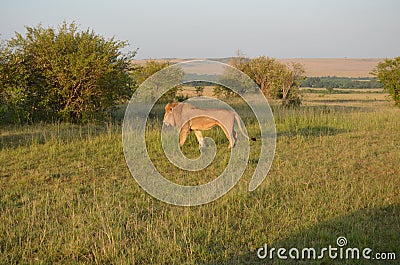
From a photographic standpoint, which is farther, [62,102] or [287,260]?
[62,102]

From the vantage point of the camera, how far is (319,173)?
25.0ft

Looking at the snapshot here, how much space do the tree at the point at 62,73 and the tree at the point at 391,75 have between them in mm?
14031

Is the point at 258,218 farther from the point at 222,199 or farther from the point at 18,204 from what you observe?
the point at 18,204

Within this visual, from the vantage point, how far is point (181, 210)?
18.1ft

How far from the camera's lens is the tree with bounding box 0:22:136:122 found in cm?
1341

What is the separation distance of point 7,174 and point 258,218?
4.95 meters

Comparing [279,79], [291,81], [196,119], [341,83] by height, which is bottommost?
[196,119]

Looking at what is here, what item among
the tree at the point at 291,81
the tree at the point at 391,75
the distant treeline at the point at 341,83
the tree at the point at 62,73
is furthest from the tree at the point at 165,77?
the distant treeline at the point at 341,83

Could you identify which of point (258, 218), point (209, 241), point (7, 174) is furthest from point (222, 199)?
point (7, 174)

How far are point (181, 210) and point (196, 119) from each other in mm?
4393

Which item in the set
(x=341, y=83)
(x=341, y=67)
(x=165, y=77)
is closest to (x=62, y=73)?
(x=165, y=77)

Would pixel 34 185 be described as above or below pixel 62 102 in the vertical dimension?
below

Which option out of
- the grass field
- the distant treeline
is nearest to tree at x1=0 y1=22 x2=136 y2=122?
the grass field

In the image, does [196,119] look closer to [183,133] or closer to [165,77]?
[183,133]
